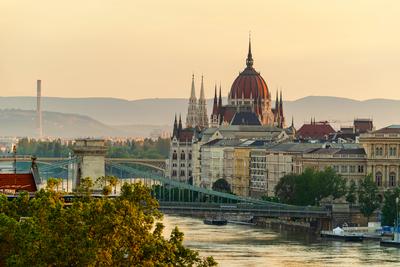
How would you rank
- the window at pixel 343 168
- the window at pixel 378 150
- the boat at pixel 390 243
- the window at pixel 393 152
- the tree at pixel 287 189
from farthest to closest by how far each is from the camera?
the window at pixel 343 168, the window at pixel 378 150, the window at pixel 393 152, the tree at pixel 287 189, the boat at pixel 390 243

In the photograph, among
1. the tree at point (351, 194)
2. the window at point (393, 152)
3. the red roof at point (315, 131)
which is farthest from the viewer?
the red roof at point (315, 131)

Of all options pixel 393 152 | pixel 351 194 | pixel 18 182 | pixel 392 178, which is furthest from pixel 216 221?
pixel 18 182

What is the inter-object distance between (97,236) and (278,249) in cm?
4239

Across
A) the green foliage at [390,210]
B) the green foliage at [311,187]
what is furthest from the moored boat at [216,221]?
the green foliage at [390,210]

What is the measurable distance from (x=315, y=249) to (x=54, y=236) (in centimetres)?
4348

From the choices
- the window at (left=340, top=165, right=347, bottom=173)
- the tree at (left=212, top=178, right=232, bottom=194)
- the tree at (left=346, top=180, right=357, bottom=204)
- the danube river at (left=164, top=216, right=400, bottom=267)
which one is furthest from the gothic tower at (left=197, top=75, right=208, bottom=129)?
the danube river at (left=164, top=216, right=400, bottom=267)

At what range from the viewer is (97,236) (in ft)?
125

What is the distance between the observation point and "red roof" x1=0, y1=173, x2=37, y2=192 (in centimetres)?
4819

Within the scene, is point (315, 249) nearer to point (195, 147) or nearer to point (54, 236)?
point (54, 236)

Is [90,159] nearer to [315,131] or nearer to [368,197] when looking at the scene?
[368,197]

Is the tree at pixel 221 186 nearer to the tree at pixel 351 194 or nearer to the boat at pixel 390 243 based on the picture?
the tree at pixel 351 194

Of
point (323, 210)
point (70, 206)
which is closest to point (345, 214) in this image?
point (323, 210)

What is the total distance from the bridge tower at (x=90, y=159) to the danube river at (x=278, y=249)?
39.9 feet

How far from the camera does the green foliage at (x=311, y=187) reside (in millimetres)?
105188
